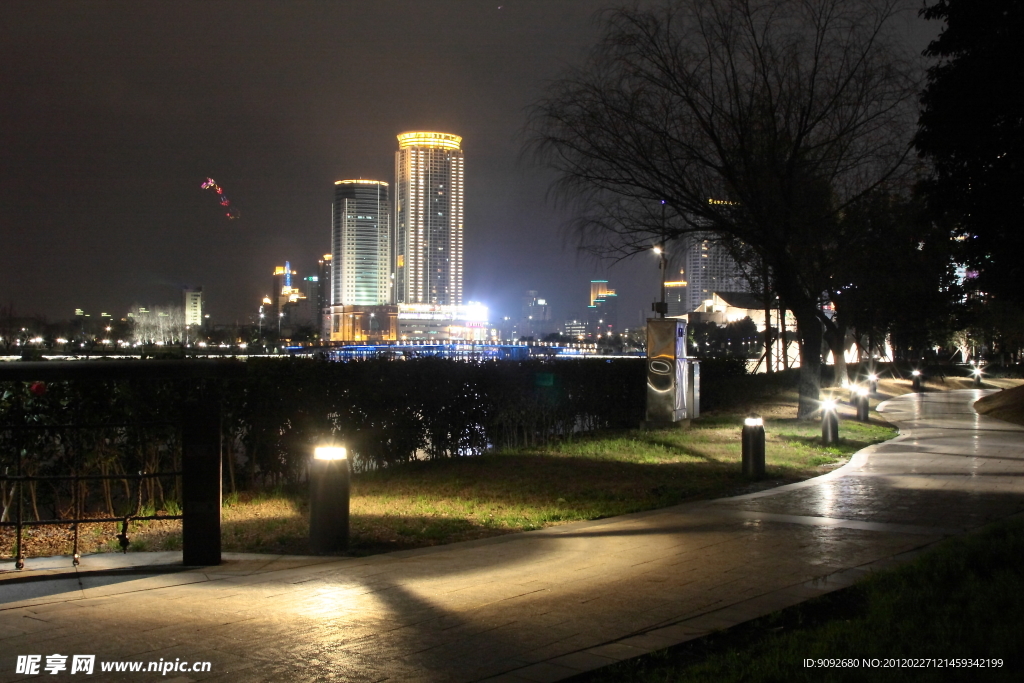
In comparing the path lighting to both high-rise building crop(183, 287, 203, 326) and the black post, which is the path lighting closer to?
the black post

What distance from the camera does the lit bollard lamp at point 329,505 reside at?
25.8 feet

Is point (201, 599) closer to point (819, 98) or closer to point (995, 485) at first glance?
point (995, 485)

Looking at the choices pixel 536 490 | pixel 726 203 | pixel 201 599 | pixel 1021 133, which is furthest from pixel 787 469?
pixel 201 599

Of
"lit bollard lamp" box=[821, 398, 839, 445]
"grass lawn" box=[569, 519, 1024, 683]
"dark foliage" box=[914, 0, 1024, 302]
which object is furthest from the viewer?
"lit bollard lamp" box=[821, 398, 839, 445]

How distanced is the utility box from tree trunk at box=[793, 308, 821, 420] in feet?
14.0

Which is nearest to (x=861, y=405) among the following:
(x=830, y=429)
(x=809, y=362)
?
(x=809, y=362)

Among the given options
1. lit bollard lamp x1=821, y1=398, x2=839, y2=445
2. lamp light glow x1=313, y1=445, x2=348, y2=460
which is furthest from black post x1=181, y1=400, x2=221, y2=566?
lit bollard lamp x1=821, y1=398, x2=839, y2=445

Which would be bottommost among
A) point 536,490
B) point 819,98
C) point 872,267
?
point 536,490

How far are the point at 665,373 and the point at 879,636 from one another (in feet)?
47.2

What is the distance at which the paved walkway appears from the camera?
5.05 metres

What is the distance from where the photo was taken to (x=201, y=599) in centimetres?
618

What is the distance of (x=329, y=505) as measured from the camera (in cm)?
789

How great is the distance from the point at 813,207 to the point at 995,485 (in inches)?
316

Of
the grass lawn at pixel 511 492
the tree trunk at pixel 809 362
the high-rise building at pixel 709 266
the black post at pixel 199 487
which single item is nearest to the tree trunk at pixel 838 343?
the high-rise building at pixel 709 266
